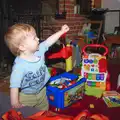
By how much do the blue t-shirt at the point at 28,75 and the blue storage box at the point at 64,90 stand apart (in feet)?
1.02

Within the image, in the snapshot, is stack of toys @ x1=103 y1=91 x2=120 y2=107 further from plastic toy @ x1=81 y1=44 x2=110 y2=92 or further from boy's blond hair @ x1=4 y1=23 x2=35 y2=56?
boy's blond hair @ x1=4 y1=23 x2=35 y2=56

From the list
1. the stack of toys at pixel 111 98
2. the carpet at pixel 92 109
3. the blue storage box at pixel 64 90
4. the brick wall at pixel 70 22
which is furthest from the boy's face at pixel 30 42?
the brick wall at pixel 70 22

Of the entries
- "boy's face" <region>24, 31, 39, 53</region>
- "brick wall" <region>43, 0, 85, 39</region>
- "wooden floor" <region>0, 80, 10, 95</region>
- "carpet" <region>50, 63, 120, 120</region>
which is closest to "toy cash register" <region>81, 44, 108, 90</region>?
"carpet" <region>50, 63, 120, 120</region>

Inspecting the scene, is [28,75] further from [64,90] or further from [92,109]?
[92,109]

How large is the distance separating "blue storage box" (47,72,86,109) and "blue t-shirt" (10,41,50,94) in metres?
0.31

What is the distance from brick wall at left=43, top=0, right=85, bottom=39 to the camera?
321 centimetres

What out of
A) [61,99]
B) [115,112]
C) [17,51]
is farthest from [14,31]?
[115,112]

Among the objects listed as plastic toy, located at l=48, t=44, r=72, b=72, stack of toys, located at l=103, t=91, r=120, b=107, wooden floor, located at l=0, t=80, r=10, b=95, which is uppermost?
plastic toy, located at l=48, t=44, r=72, b=72

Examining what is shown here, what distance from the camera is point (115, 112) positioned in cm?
182

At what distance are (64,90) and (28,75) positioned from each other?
1.57 feet

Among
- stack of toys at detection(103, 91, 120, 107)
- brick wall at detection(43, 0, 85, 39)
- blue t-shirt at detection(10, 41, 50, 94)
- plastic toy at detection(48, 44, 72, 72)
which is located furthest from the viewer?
brick wall at detection(43, 0, 85, 39)

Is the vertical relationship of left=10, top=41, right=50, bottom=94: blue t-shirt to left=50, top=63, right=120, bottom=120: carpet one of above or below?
above

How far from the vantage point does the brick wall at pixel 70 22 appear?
321cm

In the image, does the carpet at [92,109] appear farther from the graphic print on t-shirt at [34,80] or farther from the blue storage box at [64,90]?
the graphic print on t-shirt at [34,80]
